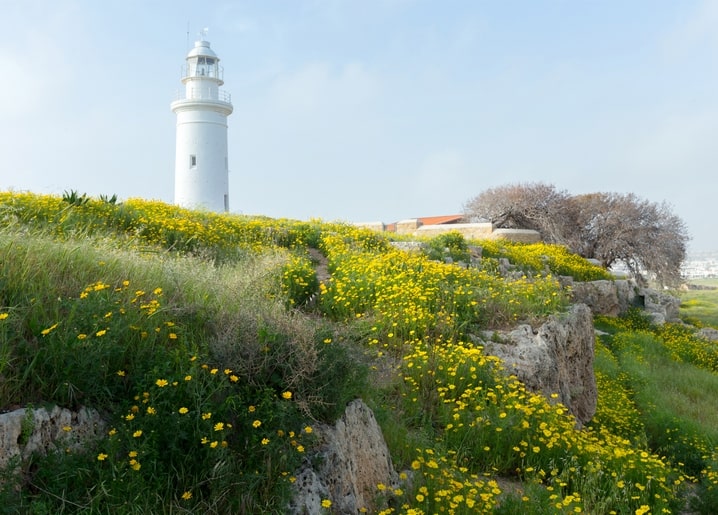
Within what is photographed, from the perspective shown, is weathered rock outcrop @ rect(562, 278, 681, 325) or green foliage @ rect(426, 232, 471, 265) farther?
weathered rock outcrop @ rect(562, 278, 681, 325)

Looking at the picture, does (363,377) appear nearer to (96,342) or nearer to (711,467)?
(96,342)

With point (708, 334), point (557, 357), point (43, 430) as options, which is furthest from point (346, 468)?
point (708, 334)

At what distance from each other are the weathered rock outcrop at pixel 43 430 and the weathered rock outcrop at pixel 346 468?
4.03 feet

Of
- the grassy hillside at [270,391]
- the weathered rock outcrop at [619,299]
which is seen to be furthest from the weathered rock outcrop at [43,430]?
the weathered rock outcrop at [619,299]

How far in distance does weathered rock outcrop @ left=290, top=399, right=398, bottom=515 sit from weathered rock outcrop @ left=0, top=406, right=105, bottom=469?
123cm

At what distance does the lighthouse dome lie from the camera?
92.3 feet

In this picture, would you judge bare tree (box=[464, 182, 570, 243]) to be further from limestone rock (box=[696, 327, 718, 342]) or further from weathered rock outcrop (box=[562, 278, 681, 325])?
limestone rock (box=[696, 327, 718, 342])

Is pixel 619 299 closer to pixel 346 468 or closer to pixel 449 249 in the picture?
pixel 449 249

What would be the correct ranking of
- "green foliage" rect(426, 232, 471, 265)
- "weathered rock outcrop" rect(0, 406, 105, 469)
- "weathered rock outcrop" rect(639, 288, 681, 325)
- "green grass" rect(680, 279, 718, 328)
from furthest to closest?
1. "green grass" rect(680, 279, 718, 328)
2. "weathered rock outcrop" rect(639, 288, 681, 325)
3. "green foliage" rect(426, 232, 471, 265)
4. "weathered rock outcrop" rect(0, 406, 105, 469)

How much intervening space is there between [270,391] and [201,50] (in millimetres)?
27901

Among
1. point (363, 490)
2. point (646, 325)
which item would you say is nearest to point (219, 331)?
point (363, 490)

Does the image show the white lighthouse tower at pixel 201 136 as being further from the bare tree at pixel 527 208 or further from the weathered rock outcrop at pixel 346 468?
the weathered rock outcrop at pixel 346 468

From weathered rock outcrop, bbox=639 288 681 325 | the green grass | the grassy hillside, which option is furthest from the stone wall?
the grassy hillside

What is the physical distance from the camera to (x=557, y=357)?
768 cm
